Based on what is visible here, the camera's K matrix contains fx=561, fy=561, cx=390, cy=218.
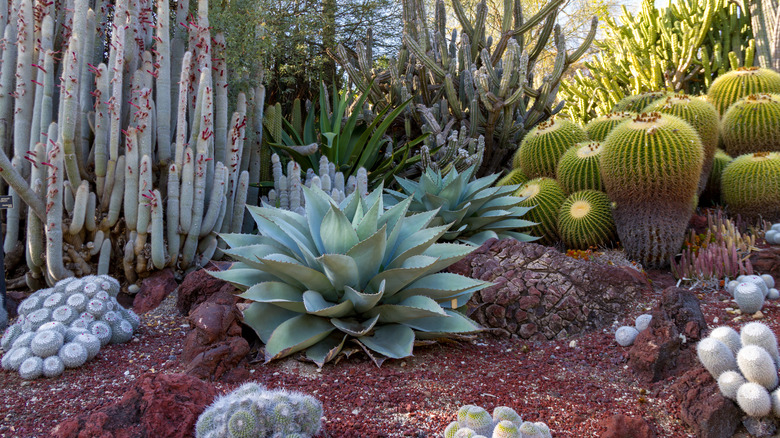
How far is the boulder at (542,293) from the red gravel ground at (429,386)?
13 centimetres

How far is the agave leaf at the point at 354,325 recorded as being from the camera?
A: 2.60m

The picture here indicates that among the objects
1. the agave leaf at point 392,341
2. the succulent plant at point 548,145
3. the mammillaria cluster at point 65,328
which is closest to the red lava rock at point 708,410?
the agave leaf at point 392,341

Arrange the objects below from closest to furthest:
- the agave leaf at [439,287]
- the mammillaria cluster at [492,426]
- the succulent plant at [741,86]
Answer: the mammillaria cluster at [492,426] < the agave leaf at [439,287] < the succulent plant at [741,86]

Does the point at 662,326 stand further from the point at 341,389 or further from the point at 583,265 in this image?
the point at 341,389

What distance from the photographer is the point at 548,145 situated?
18.1ft

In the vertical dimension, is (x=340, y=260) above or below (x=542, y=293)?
above

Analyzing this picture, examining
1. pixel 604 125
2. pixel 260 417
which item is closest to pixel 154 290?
pixel 260 417

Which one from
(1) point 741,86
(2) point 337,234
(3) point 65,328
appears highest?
(1) point 741,86

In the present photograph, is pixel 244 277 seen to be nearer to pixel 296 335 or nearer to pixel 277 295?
pixel 277 295

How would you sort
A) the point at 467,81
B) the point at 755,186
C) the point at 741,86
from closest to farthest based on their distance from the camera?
the point at 755,186 → the point at 741,86 → the point at 467,81

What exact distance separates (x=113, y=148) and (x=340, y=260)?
6.66 feet

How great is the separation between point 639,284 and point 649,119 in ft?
5.07

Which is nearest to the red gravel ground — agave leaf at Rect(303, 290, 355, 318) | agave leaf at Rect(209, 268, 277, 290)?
agave leaf at Rect(303, 290, 355, 318)

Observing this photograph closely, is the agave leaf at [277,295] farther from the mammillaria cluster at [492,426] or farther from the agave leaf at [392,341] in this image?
the mammillaria cluster at [492,426]
